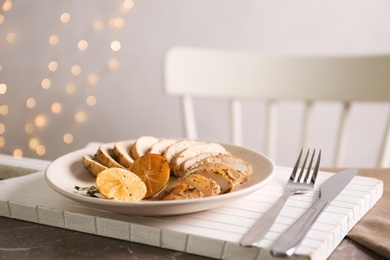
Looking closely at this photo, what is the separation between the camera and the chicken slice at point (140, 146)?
1104 mm

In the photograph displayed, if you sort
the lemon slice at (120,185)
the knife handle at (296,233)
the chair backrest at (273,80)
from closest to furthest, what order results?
the knife handle at (296,233)
the lemon slice at (120,185)
the chair backrest at (273,80)

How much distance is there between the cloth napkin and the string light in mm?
1831

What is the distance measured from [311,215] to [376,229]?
12cm

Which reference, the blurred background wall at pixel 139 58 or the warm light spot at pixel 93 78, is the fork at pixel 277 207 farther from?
the warm light spot at pixel 93 78

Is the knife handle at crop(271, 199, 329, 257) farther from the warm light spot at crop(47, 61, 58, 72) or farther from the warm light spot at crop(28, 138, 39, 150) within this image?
the warm light spot at crop(28, 138, 39, 150)

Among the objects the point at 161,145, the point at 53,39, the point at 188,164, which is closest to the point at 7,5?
the point at 53,39

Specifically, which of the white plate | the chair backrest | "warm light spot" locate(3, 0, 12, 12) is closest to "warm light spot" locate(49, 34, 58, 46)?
"warm light spot" locate(3, 0, 12, 12)

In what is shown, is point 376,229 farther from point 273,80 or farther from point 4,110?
point 4,110

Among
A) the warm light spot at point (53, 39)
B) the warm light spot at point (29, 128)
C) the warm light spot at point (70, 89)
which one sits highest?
the warm light spot at point (53, 39)

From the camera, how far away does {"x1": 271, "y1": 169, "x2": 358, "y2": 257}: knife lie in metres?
0.78

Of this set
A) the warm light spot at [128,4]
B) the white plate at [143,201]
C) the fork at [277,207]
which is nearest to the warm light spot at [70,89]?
the warm light spot at [128,4]

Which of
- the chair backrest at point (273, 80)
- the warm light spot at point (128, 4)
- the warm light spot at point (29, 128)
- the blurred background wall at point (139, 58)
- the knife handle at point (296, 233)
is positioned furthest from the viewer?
the warm light spot at point (29, 128)

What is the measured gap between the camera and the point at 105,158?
1.06m

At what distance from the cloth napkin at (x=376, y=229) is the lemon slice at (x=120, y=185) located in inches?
13.0
